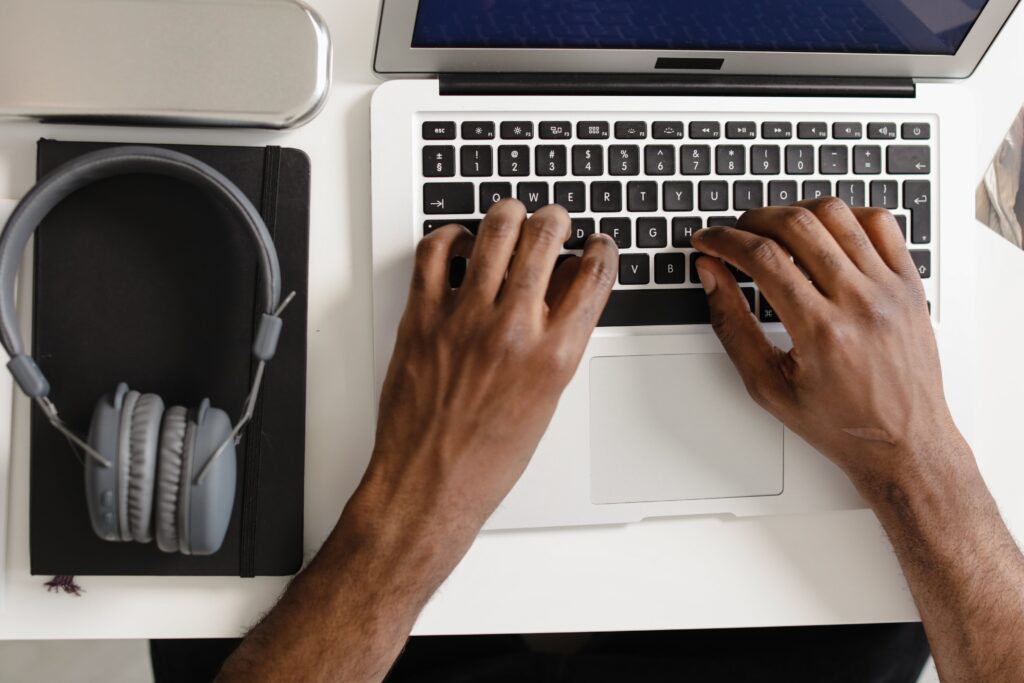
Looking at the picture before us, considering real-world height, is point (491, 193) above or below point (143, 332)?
above

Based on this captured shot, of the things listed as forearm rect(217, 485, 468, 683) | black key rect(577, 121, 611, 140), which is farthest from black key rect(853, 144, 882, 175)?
forearm rect(217, 485, 468, 683)

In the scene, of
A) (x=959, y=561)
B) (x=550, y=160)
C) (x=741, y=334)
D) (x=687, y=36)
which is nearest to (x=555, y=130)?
(x=550, y=160)

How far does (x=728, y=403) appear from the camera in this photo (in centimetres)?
61

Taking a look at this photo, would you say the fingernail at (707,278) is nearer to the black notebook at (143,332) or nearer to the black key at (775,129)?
the black key at (775,129)

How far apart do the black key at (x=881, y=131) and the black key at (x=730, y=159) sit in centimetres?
11

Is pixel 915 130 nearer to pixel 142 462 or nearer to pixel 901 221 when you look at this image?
pixel 901 221

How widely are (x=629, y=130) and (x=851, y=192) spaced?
0.20m

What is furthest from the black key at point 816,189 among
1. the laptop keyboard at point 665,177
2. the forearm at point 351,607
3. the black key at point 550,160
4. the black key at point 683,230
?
the forearm at point 351,607

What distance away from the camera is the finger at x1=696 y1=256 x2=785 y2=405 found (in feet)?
1.93

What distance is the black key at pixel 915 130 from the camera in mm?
627

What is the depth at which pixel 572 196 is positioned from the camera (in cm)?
60

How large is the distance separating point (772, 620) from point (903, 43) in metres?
0.50

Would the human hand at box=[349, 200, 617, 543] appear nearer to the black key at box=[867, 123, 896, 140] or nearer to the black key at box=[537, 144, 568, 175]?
the black key at box=[537, 144, 568, 175]

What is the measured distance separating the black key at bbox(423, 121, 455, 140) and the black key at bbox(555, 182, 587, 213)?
0.10 m
